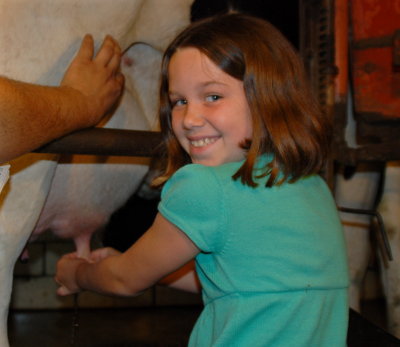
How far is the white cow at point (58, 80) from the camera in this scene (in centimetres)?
91

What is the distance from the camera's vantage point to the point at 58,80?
38.3 inches

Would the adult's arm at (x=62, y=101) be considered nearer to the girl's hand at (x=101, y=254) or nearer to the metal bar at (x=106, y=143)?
the metal bar at (x=106, y=143)

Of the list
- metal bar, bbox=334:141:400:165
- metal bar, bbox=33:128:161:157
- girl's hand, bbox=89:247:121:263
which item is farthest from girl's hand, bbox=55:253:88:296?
metal bar, bbox=334:141:400:165

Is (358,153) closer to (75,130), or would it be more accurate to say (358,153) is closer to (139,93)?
(139,93)

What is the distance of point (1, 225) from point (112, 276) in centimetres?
22

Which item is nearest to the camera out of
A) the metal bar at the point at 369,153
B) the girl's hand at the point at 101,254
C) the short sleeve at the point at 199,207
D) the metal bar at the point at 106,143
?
the short sleeve at the point at 199,207

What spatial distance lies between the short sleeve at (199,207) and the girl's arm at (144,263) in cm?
3

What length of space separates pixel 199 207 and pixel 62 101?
311 mm

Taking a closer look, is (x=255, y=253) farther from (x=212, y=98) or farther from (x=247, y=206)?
(x=212, y=98)

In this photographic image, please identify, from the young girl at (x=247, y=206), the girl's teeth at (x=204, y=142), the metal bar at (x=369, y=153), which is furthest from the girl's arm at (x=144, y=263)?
the metal bar at (x=369, y=153)

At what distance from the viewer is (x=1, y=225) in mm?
903

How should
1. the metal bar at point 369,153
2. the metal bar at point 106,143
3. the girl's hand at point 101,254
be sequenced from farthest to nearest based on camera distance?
the metal bar at point 369,153
the girl's hand at point 101,254
the metal bar at point 106,143

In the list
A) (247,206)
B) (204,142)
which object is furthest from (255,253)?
(204,142)

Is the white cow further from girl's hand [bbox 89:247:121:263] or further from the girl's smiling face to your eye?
the girl's smiling face
